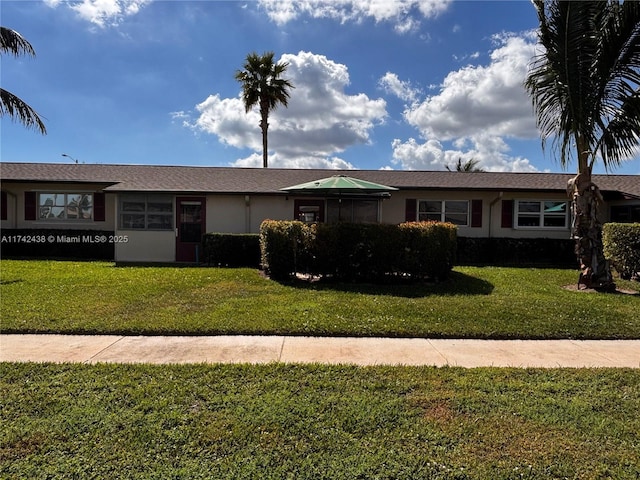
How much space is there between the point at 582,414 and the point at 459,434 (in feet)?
4.01

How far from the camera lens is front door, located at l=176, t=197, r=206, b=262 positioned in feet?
47.2

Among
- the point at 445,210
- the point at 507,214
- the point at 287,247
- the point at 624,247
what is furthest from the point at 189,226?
the point at 624,247

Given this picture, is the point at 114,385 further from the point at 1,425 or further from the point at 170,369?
the point at 1,425

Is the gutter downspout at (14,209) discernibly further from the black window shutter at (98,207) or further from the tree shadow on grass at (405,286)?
the tree shadow on grass at (405,286)

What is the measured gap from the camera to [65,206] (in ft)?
51.8

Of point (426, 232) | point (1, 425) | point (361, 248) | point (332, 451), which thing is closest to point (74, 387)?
point (1, 425)

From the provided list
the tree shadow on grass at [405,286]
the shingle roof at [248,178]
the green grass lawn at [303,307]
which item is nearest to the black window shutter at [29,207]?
the shingle roof at [248,178]

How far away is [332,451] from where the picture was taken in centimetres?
282

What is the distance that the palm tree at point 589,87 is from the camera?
861cm

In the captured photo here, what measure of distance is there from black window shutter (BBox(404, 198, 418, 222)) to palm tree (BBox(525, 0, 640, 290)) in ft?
20.7

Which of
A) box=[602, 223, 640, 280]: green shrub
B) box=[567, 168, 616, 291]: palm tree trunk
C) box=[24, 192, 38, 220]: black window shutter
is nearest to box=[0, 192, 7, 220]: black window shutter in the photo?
box=[24, 192, 38, 220]: black window shutter

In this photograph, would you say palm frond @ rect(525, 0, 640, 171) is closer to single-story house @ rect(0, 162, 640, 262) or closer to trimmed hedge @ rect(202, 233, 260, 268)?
single-story house @ rect(0, 162, 640, 262)

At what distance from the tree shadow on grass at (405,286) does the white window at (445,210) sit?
5339 mm

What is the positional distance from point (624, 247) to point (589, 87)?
14.7ft
